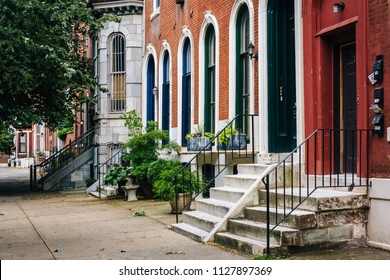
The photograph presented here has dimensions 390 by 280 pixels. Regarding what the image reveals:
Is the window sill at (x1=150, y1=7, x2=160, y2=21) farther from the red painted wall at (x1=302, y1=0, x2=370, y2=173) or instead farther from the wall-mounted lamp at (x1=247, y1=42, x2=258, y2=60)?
the red painted wall at (x1=302, y1=0, x2=370, y2=173)

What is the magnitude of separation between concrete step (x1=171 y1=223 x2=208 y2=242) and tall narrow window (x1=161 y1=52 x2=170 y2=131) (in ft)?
27.7

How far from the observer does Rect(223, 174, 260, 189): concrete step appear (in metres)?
10.3

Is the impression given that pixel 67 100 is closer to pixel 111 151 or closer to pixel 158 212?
pixel 111 151

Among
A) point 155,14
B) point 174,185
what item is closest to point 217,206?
point 174,185

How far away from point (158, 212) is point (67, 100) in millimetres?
8856

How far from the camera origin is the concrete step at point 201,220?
9695mm

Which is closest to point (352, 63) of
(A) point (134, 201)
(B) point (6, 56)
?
(B) point (6, 56)

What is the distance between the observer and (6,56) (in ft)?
30.1

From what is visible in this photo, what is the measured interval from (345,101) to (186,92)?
781 cm

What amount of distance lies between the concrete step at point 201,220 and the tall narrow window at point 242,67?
119 inches

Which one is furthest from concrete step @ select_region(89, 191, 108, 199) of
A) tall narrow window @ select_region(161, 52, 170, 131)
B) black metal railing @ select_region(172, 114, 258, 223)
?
black metal railing @ select_region(172, 114, 258, 223)

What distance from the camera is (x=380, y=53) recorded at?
27.5 ft

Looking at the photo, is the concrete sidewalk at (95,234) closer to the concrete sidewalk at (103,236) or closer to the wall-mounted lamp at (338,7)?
the concrete sidewalk at (103,236)

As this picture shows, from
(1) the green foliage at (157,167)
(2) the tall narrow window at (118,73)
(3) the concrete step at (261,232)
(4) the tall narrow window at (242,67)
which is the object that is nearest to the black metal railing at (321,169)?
(3) the concrete step at (261,232)
